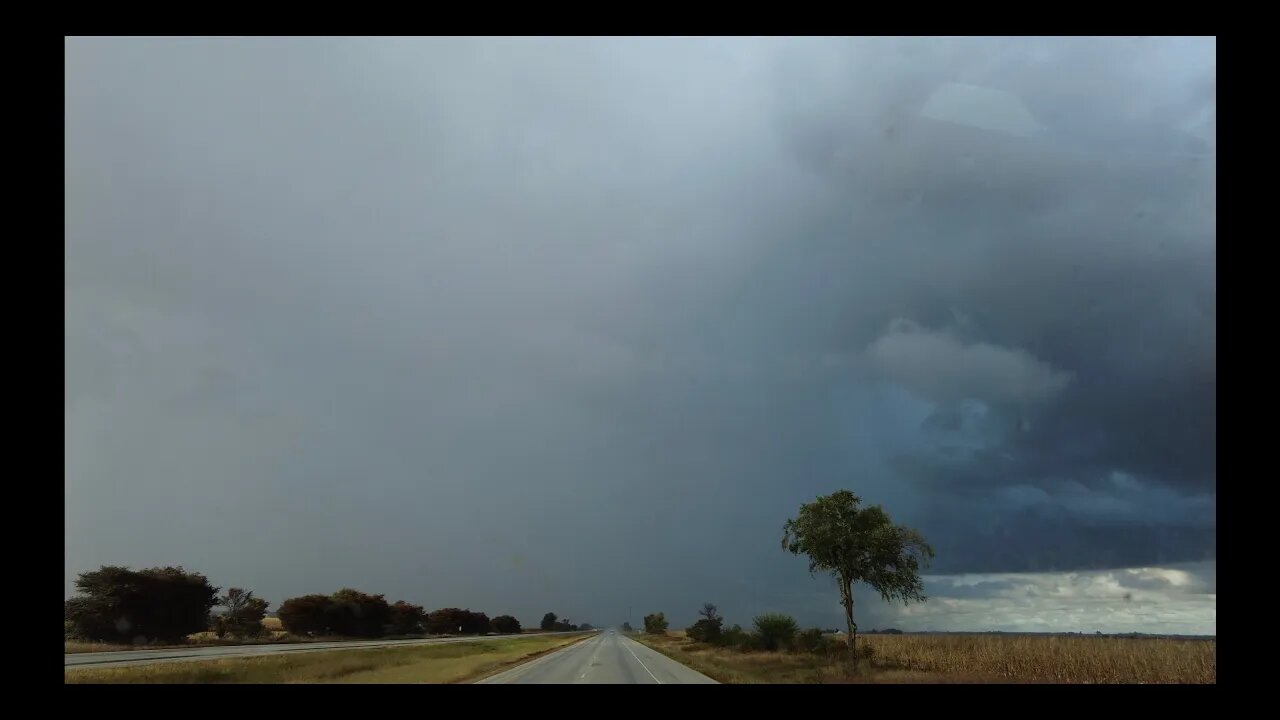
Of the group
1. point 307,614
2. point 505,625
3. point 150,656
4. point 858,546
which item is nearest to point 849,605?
point 858,546

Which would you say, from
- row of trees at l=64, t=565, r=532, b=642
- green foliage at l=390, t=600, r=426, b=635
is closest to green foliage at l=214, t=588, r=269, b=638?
row of trees at l=64, t=565, r=532, b=642

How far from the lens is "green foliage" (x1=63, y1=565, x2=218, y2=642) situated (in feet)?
183

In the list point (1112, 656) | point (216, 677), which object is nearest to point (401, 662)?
point (216, 677)

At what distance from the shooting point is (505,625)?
181250 mm

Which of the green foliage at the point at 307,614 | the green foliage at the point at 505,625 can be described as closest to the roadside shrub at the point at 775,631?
the green foliage at the point at 307,614

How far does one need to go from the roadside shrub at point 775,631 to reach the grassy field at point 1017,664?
10858 millimetres

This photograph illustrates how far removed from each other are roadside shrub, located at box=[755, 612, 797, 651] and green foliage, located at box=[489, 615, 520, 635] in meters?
130

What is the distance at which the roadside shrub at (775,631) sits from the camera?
183 feet

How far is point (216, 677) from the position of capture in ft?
85.0

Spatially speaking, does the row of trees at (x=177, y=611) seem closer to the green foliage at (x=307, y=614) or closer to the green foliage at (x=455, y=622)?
the green foliage at (x=307, y=614)
